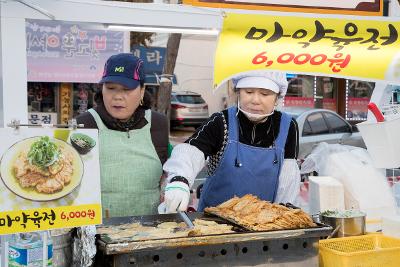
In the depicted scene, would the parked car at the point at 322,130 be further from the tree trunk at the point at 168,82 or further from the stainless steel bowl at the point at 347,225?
the stainless steel bowl at the point at 347,225

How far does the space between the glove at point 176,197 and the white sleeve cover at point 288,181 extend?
683 mm

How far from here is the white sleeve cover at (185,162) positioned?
7.22 ft

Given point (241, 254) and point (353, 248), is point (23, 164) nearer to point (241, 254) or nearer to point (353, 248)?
point (241, 254)

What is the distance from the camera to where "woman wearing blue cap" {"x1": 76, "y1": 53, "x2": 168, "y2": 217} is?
233cm

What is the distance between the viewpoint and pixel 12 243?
1590 mm

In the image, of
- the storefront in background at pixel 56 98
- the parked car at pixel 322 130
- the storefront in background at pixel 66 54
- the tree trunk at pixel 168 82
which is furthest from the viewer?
the storefront in background at pixel 56 98

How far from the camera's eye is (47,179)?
159cm

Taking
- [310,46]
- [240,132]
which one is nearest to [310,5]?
[310,46]

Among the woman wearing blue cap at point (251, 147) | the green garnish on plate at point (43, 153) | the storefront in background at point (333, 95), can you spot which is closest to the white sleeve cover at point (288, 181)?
the woman wearing blue cap at point (251, 147)

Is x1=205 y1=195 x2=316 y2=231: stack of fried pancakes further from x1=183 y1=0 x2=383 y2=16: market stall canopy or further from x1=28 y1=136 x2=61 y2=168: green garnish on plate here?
x1=183 y1=0 x2=383 y2=16: market stall canopy

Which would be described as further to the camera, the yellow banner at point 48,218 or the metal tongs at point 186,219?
the metal tongs at point 186,219

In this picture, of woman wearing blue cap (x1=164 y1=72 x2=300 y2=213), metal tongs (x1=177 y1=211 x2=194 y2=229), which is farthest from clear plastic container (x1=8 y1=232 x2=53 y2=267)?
woman wearing blue cap (x1=164 y1=72 x2=300 y2=213)

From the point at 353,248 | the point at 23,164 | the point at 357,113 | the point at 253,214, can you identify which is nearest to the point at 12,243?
the point at 23,164

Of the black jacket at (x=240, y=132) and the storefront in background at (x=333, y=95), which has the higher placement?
the storefront in background at (x=333, y=95)
